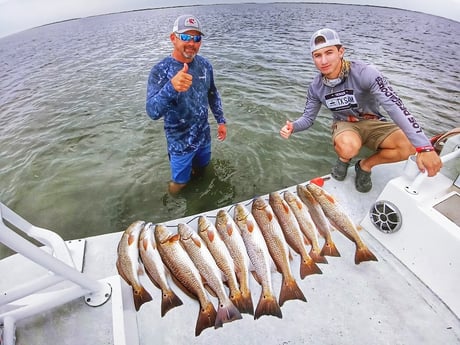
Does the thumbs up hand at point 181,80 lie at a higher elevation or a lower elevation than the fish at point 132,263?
higher

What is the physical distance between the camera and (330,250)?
112 inches

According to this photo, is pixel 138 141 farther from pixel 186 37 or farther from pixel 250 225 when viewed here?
pixel 250 225

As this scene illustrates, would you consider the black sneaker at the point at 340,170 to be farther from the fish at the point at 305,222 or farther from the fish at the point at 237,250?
the fish at the point at 237,250

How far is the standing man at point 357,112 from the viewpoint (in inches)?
125

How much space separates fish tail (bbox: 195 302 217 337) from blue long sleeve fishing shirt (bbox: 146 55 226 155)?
241cm

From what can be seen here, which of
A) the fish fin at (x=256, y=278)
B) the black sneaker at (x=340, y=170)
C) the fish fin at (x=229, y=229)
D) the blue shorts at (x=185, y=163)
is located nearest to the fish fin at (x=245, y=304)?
the fish fin at (x=256, y=278)

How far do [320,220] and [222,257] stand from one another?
4.18ft

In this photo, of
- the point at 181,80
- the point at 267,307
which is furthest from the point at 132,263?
the point at 181,80

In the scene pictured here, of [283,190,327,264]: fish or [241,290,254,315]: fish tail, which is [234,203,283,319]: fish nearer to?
[241,290,254,315]: fish tail

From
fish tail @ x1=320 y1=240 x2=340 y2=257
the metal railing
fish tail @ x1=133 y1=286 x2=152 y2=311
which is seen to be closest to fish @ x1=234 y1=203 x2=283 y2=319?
fish tail @ x1=320 y1=240 x2=340 y2=257

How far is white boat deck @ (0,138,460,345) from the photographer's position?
2086 millimetres

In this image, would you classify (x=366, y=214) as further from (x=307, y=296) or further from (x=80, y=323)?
(x=80, y=323)

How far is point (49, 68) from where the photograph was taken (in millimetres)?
18406

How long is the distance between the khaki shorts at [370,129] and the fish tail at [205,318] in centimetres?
291
